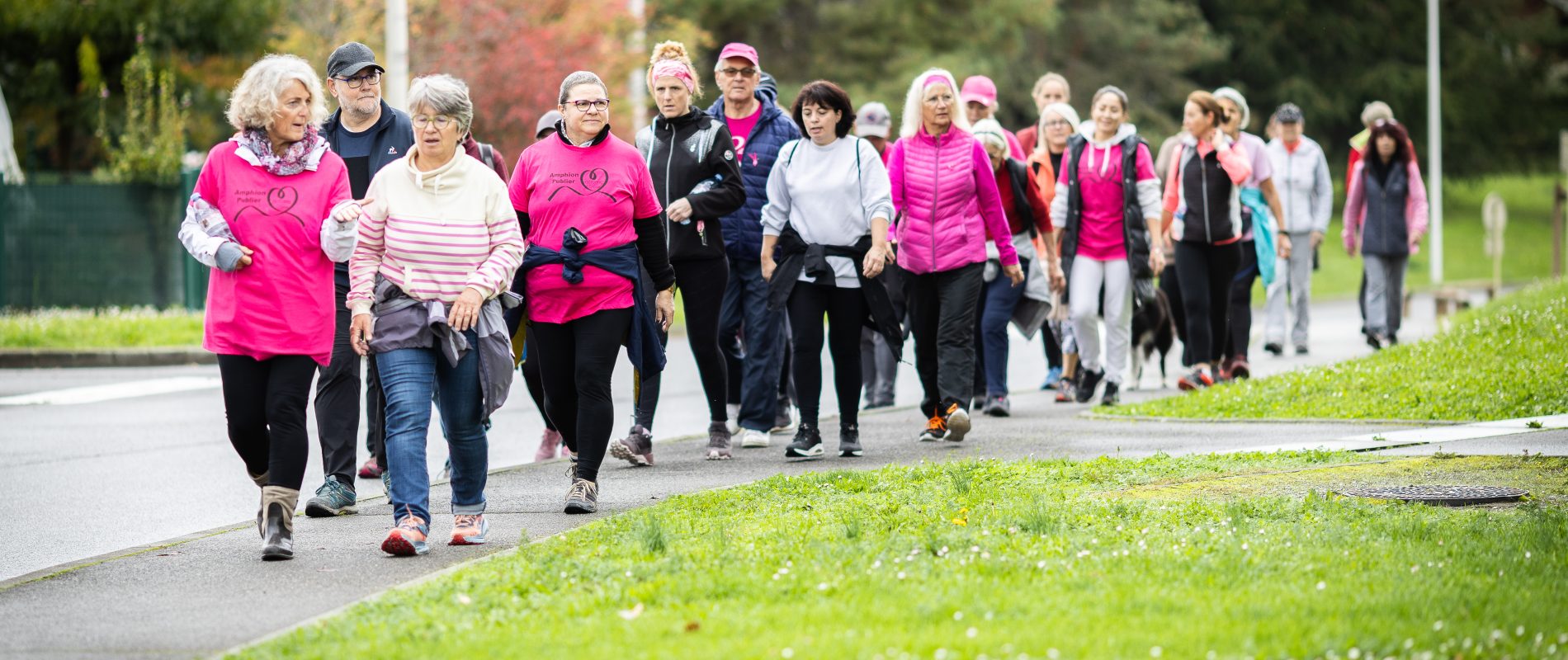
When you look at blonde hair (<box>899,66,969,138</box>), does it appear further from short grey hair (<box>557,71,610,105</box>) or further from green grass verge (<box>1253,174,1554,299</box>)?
green grass verge (<box>1253,174,1554,299</box>)

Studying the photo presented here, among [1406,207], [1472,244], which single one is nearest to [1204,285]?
[1406,207]

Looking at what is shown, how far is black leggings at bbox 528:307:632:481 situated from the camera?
772cm

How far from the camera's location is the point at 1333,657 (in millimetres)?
4516

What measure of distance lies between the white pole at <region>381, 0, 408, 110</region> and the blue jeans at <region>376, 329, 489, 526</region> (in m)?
13.6

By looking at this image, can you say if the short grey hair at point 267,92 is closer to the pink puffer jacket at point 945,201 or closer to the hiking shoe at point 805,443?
the hiking shoe at point 805,443

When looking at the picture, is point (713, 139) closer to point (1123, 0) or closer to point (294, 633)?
point (294, 633)

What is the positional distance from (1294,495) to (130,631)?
4.21 meters

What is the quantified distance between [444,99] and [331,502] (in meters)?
1.98

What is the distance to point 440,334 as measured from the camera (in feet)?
22.3

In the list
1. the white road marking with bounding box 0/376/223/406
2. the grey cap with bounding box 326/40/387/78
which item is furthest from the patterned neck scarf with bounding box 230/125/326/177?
the white road marking with bounding box 0/376/223/406

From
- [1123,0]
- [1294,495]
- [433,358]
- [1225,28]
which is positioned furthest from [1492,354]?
[1225,28]

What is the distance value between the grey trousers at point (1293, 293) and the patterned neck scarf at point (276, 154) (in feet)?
37.1

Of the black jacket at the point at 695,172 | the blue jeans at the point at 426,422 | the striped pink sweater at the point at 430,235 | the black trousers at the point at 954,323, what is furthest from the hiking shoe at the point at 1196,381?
the striped pink sweater at the point at 430,235

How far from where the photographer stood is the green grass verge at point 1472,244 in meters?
38.1
